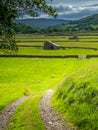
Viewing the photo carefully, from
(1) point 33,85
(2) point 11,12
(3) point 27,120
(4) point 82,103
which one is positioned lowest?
(1) point 33,85

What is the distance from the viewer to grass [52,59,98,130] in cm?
2297

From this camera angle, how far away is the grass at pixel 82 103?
23.0 metres

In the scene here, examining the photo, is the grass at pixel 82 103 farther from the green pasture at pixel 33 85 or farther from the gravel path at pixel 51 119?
the gravel path at pixel 51 119

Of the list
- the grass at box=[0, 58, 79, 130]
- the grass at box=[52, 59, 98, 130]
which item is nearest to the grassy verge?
the grass at box=[0, 58, 79, 130]

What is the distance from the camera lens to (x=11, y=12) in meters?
36.6

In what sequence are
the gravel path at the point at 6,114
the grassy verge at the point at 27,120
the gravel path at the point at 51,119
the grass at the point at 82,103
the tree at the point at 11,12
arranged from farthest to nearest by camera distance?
the tree at the point at 11,12
the gravel path at the point at 6,114
the grassy verge at the point at 27,120
the gravel path at the point at 51,119
the grass at the point at 82,103

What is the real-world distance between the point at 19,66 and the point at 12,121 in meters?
74.2

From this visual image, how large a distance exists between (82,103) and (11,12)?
49.5ft

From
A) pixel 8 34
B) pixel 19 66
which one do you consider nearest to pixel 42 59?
pixel 19 66

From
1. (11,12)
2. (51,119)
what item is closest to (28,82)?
(11,12)

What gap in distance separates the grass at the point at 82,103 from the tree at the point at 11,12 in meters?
9.40

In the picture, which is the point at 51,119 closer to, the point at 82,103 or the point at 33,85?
the point at 82,103

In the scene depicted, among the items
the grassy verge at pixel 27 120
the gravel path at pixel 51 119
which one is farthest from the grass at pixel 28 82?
the gravel path at pixel 51 119

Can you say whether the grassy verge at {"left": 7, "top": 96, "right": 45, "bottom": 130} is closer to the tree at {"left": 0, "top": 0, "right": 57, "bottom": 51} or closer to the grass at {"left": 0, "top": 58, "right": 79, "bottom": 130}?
the grass at {"left": 0, "top": 58, "right": 79, "bottom": 130}
